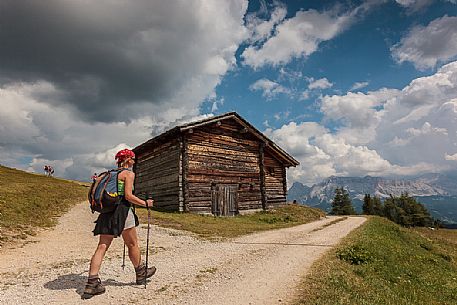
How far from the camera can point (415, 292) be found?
23.5 ft

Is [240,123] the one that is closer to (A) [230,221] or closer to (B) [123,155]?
(A) [230,221]

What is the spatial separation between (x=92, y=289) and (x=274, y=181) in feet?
79.8

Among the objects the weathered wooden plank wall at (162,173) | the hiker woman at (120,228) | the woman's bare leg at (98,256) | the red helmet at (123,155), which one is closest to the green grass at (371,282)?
the hiker woman at (120,228)

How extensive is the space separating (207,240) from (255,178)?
14354 millimetres

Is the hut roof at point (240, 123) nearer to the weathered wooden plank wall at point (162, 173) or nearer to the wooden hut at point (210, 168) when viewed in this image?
the wooden hut at point (210, 168)

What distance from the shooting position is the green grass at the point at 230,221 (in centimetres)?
1413

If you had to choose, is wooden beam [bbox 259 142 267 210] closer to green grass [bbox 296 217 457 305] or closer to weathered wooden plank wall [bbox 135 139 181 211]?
weathered wooden plank wall [bbox 135 139 181 211]

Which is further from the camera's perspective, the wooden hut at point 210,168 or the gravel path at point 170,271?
the wooden hut at point 210,168

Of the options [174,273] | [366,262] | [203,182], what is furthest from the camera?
[203,182]

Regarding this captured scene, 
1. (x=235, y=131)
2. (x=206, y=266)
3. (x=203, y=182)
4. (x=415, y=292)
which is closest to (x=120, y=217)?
(x=206, y=266)

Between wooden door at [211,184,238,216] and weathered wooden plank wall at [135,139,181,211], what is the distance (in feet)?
10.0

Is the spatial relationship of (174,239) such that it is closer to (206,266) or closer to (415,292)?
(206,266)

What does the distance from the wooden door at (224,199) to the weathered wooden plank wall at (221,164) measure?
32cm

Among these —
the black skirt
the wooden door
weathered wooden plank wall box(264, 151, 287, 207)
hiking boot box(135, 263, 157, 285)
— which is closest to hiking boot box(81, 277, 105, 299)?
hiking boot box(135, 263, 157, 285)
